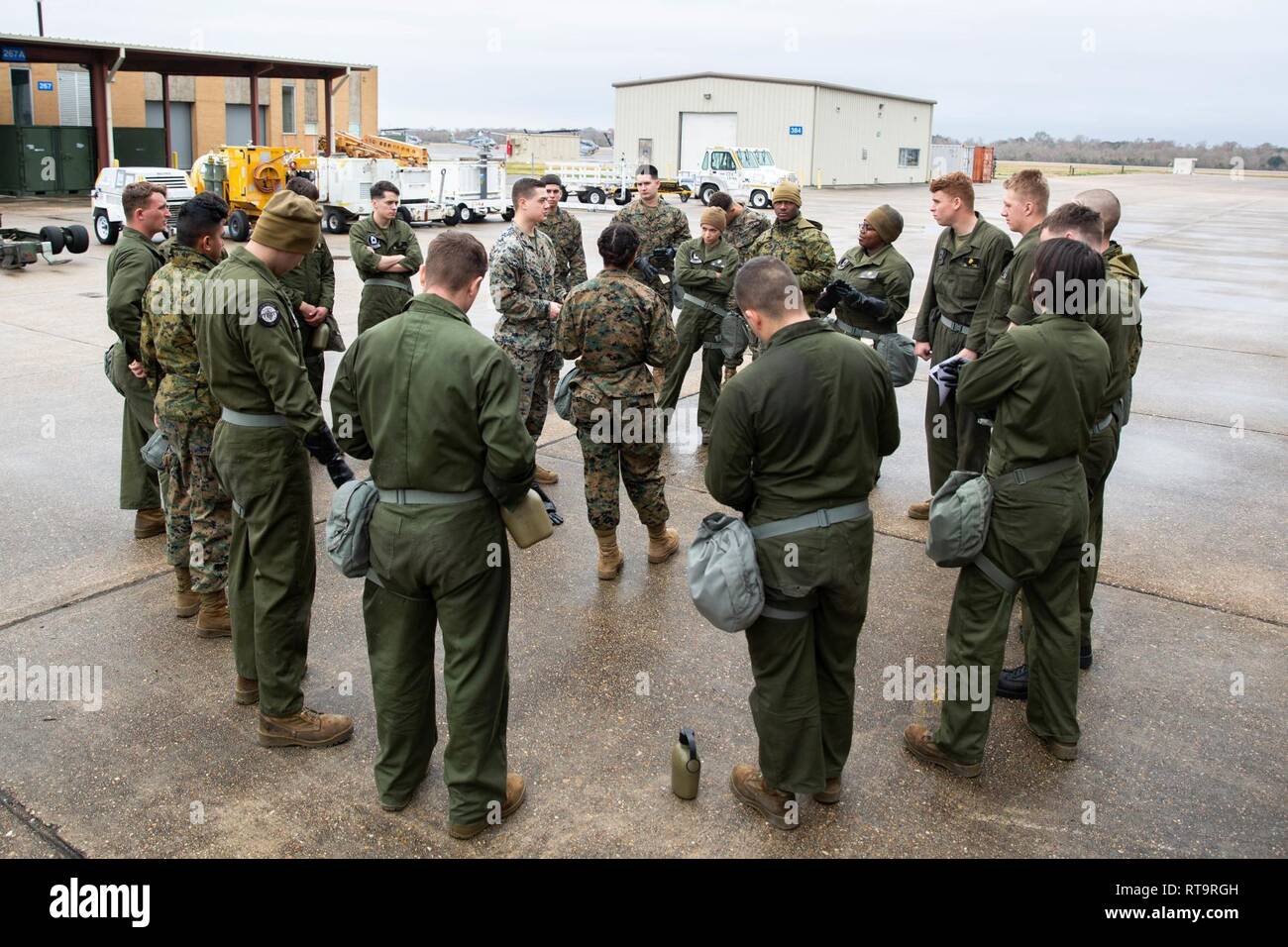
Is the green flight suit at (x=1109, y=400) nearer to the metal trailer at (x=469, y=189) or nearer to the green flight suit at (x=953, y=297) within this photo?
the green flight suit at (x=953, y=297)

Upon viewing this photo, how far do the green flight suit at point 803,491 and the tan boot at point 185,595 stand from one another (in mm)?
2928

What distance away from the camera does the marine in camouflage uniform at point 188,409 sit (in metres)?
4.61

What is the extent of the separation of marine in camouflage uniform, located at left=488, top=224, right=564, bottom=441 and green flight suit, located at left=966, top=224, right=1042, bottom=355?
2.58m

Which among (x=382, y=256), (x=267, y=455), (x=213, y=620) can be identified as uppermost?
(x=382, y=256)

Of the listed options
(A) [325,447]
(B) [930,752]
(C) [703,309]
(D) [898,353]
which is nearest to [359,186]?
(C) [703,309]

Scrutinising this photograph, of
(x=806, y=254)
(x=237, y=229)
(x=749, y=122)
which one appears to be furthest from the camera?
(x=749, y=122)

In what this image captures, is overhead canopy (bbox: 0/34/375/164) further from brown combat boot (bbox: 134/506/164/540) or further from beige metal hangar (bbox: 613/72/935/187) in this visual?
brown combat boot (bbox: 134/506/164/540)

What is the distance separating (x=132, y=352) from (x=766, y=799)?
3968 millimetres

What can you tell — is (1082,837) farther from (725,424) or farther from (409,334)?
(409,334)

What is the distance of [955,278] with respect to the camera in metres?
6.05

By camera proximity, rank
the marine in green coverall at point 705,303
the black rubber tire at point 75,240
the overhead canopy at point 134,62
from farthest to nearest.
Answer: the overhead canopy at point 134,62 → the black rubber tire at point 75,240 → the marine in green coverall at point 705,303

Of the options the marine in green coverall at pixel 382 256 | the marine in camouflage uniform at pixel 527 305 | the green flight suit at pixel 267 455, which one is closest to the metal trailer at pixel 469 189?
the marine in green coverall at pixel 382 256

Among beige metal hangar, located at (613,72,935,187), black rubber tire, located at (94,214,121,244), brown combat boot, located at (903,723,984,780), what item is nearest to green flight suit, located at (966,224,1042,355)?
brown combat boot, located at (903,723,984,780)

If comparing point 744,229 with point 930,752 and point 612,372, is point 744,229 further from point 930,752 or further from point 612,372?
point 930,752
